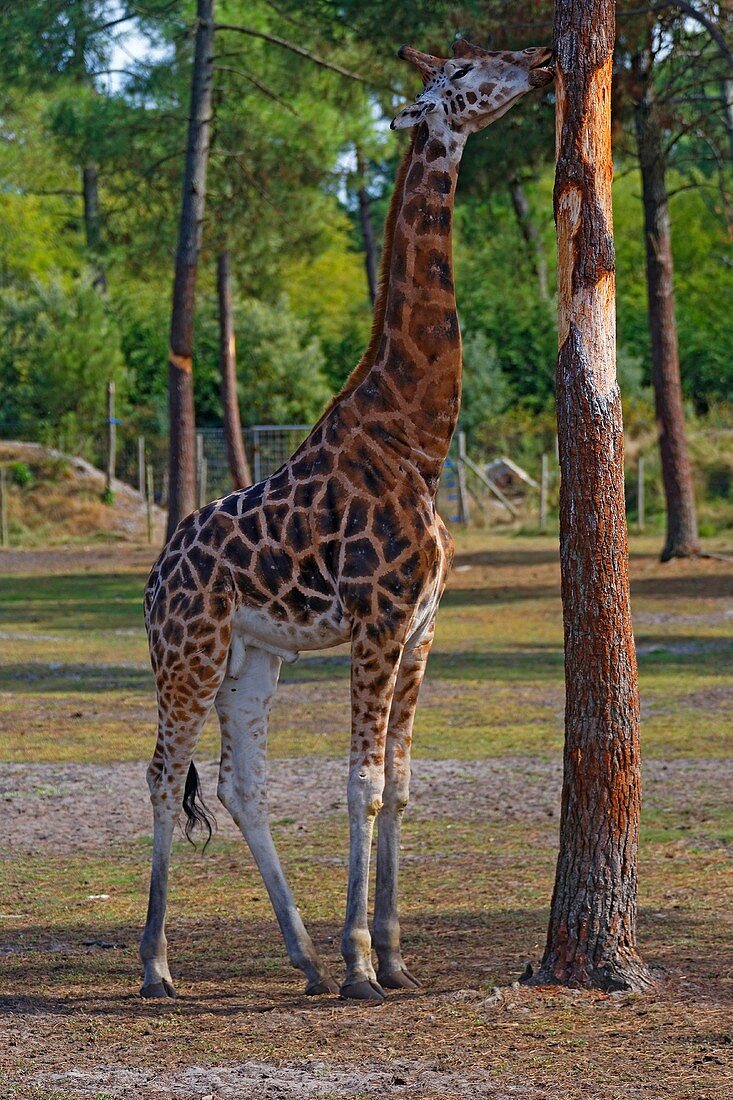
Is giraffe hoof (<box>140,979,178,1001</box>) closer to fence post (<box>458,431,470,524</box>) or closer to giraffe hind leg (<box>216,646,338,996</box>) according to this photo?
giraffe hind leg (<box>216,646,338,996</box>)

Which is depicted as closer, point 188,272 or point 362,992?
point 362,992

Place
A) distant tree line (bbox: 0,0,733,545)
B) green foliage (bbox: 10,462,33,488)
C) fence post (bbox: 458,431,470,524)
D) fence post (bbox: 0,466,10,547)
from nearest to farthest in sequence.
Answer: distant tree line (bbox: 0,0,733,545) < fence post (bbox: 0,466,10,547) < green foliage (bbox: 10,462,33,488) < fence post (bbox: 458,431,470,524)

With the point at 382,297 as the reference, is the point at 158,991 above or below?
below

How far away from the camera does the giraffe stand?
19.9 ft

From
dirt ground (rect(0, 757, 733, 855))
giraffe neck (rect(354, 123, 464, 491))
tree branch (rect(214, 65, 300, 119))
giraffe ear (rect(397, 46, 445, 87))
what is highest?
tree branch (rect(214, 65, 300, 119))

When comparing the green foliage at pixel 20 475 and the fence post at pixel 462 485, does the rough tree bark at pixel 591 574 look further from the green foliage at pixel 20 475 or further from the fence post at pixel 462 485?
the green foliage at pixel 20 475

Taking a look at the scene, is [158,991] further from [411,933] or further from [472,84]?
[472,84]

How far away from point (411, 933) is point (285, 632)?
5.16 ft

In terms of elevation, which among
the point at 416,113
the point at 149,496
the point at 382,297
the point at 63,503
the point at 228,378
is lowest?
the point at 63,503

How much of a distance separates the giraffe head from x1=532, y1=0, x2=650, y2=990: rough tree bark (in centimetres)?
29

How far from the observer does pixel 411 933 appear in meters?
6.89

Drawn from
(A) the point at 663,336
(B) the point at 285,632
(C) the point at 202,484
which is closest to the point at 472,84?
(B) the point at 285,632

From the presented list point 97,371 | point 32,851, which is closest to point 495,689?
point 32,851

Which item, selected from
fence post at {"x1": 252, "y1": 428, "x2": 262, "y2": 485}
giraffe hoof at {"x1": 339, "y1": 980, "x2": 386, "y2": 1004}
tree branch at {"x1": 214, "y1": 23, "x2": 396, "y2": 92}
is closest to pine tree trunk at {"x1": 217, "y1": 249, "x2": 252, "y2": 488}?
fence post at {"x1": 252, "y1": 428, "x2": 262, "y2": 485}
